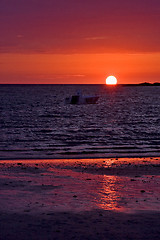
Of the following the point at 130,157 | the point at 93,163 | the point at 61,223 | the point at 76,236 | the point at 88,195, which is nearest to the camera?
the point at 76,236

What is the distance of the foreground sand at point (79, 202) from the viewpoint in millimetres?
9852

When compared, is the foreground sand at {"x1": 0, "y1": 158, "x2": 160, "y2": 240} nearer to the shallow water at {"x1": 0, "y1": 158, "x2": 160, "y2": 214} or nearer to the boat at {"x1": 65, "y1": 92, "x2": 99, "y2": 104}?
the shallow water at {"x1": 0, "y1": 158, "x2": 160, "y2": 214}

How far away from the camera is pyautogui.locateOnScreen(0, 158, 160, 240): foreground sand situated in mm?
9852

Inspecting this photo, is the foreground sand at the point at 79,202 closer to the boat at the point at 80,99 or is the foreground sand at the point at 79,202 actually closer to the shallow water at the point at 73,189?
the shallow water at the point at 73,189

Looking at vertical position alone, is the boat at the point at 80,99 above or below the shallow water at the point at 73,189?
above

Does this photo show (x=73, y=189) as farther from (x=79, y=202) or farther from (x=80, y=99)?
(x=80, y=99)

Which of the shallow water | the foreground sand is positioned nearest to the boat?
the shallow water

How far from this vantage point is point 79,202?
12773 mm

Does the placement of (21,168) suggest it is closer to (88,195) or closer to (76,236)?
(88,195)

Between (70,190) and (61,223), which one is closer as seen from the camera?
(61,223)

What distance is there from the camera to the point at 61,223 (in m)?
10.4

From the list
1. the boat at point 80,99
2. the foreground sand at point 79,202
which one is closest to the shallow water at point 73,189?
the foreground sand at point 79,202

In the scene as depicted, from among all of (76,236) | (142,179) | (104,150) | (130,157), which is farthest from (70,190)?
(104,150)

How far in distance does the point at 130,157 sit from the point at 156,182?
8.94 meters
